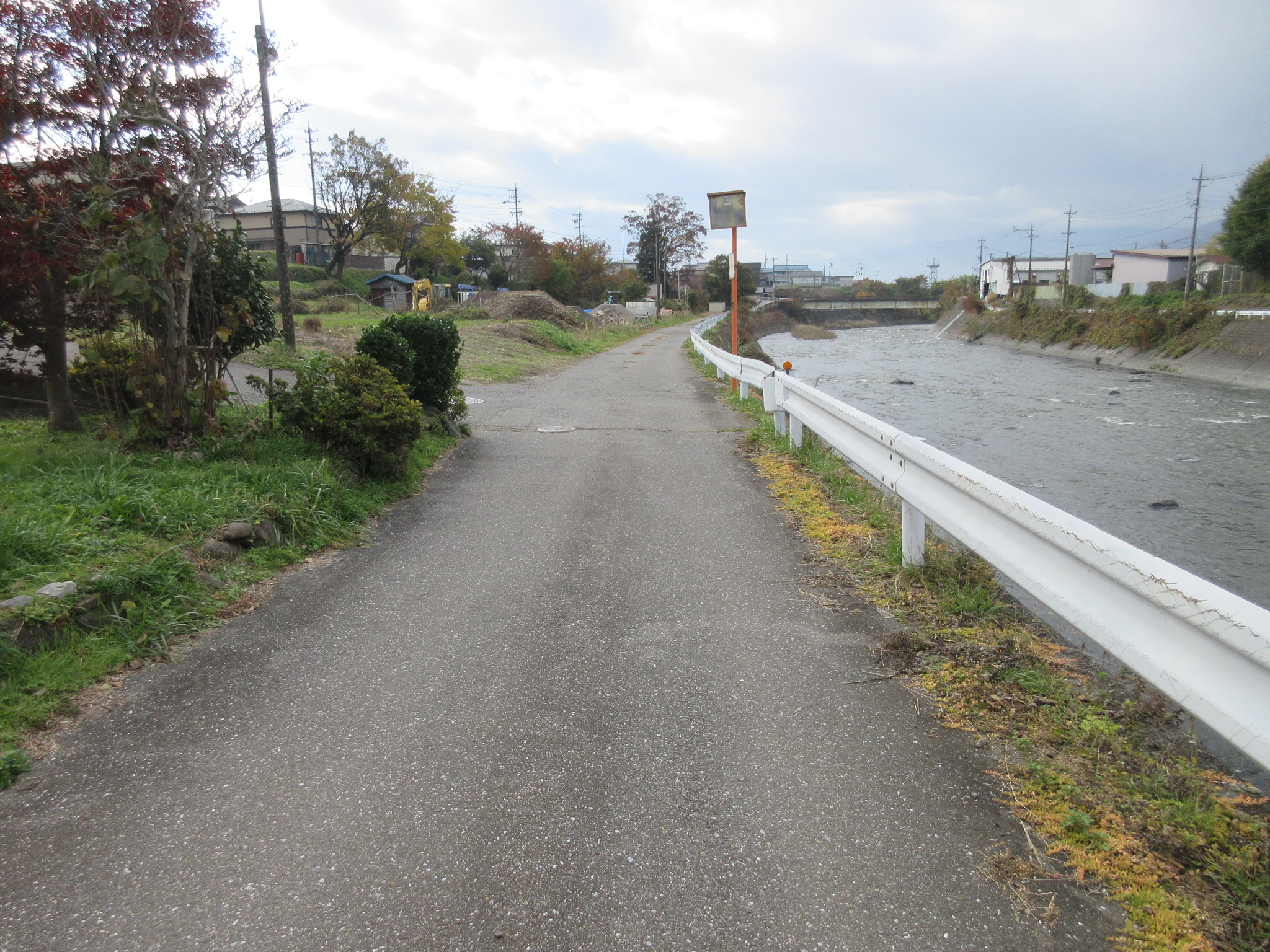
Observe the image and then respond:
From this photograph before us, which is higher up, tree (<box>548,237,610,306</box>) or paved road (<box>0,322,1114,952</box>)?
tree (<box>548,237,610,306</box>)

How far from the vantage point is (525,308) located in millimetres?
37781

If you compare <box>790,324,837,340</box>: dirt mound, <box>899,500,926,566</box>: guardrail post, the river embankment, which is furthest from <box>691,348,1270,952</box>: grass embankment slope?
<box>790,324,837,340</box>: dirt mound

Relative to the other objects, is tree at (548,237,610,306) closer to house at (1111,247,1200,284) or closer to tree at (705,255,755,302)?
tree at (705,255,755,302)

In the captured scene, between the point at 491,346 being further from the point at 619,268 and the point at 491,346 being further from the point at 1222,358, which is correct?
the point at 619,268

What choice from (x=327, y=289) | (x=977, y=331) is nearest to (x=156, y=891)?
(x=327, y=289)

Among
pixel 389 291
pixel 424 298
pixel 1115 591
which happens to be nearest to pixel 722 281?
pixel 389 291

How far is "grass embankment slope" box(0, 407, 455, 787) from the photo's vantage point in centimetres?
364

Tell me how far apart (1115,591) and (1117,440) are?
→ 49.4ft

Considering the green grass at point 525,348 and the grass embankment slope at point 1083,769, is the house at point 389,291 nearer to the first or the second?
the green grass at point 525,348

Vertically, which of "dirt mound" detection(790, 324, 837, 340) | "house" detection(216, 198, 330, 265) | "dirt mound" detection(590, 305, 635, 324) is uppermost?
"house" detection(216, 198, 330, 265)

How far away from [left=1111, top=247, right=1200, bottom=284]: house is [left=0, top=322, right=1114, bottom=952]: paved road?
71784mm

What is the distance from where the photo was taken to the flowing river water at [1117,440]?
28.0ft

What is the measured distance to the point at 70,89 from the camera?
6.44 m

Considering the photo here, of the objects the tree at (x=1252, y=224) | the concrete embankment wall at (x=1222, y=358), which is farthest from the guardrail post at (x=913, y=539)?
the tree at (x=1252, y=224)
